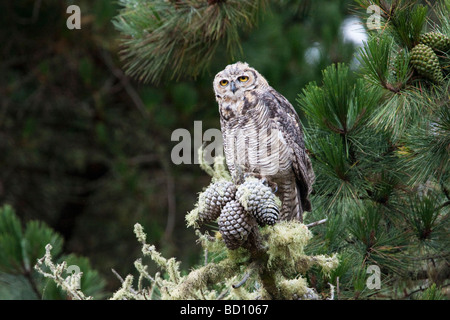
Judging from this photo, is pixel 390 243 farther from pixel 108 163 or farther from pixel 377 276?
pixel 108 163

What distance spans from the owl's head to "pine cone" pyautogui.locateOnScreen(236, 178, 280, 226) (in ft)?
2.73

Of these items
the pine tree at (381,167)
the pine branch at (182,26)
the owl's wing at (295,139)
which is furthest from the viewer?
the pine branch at (182,26)

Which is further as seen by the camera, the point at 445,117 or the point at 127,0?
the point at 127,0

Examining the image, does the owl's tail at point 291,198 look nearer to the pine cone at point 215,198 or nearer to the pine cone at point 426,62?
the pine cone at point 426,62

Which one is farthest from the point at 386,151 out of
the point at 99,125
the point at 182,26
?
the point at 99,125

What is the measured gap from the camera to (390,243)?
83.7 inches

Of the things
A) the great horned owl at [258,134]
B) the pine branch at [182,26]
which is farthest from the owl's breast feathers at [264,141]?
the pine branch at [182,26]

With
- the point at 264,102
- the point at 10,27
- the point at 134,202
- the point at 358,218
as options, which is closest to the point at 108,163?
the point at 134,202

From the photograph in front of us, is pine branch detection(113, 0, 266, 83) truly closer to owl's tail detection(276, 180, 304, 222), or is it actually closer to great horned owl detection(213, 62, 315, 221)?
great horned owl detection(213, 62, 315, 221)

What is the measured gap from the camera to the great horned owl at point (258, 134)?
2.31 m

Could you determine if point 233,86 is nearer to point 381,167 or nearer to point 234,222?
point 381,167

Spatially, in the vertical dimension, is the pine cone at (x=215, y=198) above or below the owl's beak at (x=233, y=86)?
below

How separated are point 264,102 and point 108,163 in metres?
2.90

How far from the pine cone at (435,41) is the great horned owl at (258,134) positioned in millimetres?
571
